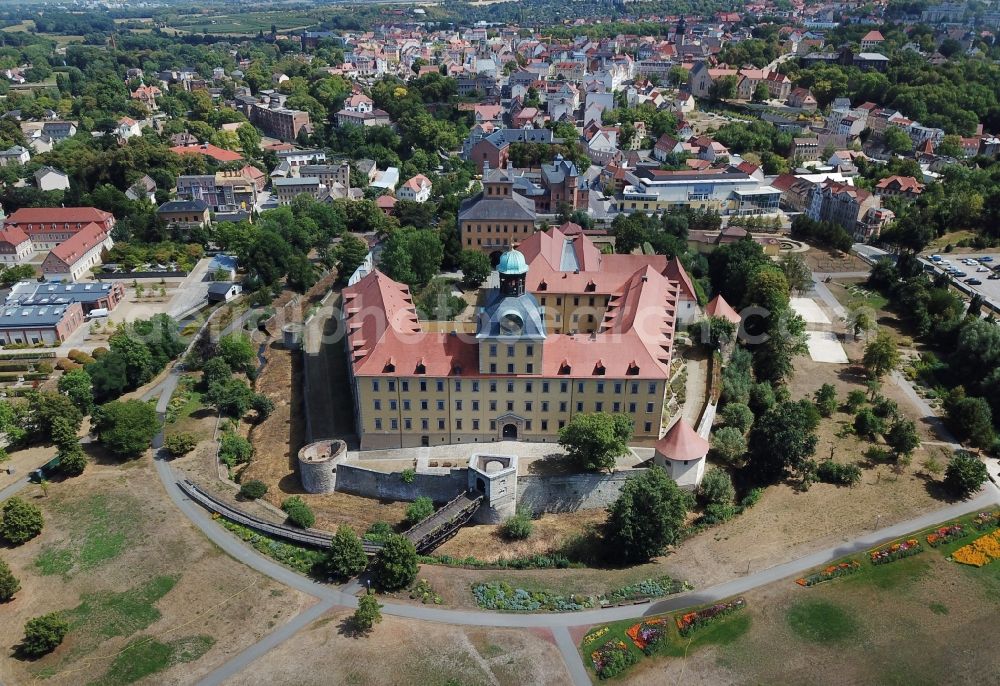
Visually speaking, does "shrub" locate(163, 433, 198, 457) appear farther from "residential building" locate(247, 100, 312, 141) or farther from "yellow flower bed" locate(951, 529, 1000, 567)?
"residential building" locate(247, 100, 312, 141)

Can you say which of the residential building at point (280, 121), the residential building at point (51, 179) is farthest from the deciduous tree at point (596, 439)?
the residential building at point (280, 121)

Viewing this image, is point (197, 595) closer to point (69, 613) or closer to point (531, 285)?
point (69, 613)

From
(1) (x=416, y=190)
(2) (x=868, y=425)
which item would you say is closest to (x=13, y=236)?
(1) (x=416, y=190)

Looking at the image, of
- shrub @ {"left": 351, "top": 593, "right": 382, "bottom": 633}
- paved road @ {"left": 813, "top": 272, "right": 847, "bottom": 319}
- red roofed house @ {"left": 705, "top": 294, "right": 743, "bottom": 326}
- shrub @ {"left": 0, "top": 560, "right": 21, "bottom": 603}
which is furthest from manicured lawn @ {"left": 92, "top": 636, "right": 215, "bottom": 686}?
paved road @ {"left": 813, "top": 272, "right": 847, "bottom": 319}

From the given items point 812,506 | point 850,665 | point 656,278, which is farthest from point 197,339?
point 850,665

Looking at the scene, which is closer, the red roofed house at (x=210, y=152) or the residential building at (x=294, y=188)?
the residential building at (x=294, y=188)

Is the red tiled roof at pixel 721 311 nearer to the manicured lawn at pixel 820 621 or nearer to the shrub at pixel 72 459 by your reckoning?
the manicured lawn at pixel 820 621

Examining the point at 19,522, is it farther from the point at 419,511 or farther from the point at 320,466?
the point at 419,511
